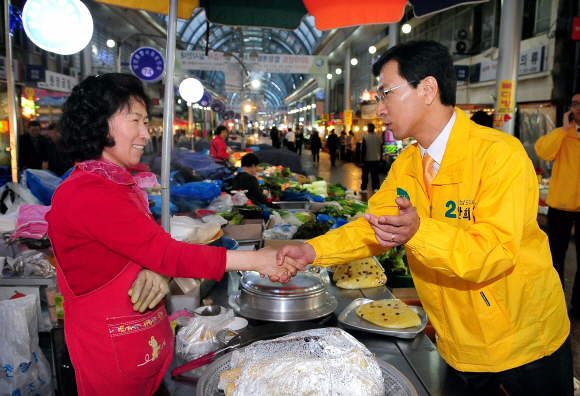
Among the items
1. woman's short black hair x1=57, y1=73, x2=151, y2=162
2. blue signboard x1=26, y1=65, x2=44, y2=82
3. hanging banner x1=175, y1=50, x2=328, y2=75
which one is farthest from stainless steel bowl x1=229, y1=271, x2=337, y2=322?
hanging banner x1=175, y1=50, x2=328, y2=75

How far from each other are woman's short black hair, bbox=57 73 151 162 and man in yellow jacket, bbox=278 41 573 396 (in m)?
0.88

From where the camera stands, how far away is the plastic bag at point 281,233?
3492 millimetres

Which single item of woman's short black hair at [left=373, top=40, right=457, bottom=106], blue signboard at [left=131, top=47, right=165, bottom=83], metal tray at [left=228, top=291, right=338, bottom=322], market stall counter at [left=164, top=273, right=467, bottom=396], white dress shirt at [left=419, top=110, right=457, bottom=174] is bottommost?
market stall counter at [left=164, top=273, right=467, bottom=396]

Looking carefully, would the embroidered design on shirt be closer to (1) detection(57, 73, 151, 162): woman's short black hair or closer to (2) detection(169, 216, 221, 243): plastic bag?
(1) detection(57, 73, 151, 162): woman's short black hair

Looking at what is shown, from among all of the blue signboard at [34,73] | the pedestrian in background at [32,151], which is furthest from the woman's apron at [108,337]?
the blue signboard at [34,73]

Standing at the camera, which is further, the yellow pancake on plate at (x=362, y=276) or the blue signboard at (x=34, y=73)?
the blue signboard at (x=34, y=73)

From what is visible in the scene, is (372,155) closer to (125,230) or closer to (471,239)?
(471,239)

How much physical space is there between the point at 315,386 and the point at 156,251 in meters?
0.67

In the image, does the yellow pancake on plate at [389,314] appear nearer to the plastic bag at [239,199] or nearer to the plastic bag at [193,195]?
the plastic bag at [193,195]

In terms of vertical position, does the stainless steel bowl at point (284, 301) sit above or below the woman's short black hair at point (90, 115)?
below

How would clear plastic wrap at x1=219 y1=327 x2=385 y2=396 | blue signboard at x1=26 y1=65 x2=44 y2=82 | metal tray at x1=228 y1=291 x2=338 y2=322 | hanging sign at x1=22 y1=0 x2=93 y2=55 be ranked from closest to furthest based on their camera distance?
clear plastic wrap at x1=219 y1=327 x2=385 y2=396
metal tray at x1=228 y1=291 x2=338 y2=322
hanging sign at x1=22 y1=0 x2=93 y2=55
blue signboard at x1=26 y1=65 x2=44 y2=82

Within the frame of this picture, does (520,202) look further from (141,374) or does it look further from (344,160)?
(344,160)

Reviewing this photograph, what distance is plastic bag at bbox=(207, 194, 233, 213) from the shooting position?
456 centimetres

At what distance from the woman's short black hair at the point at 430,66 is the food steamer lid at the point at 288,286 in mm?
1064
